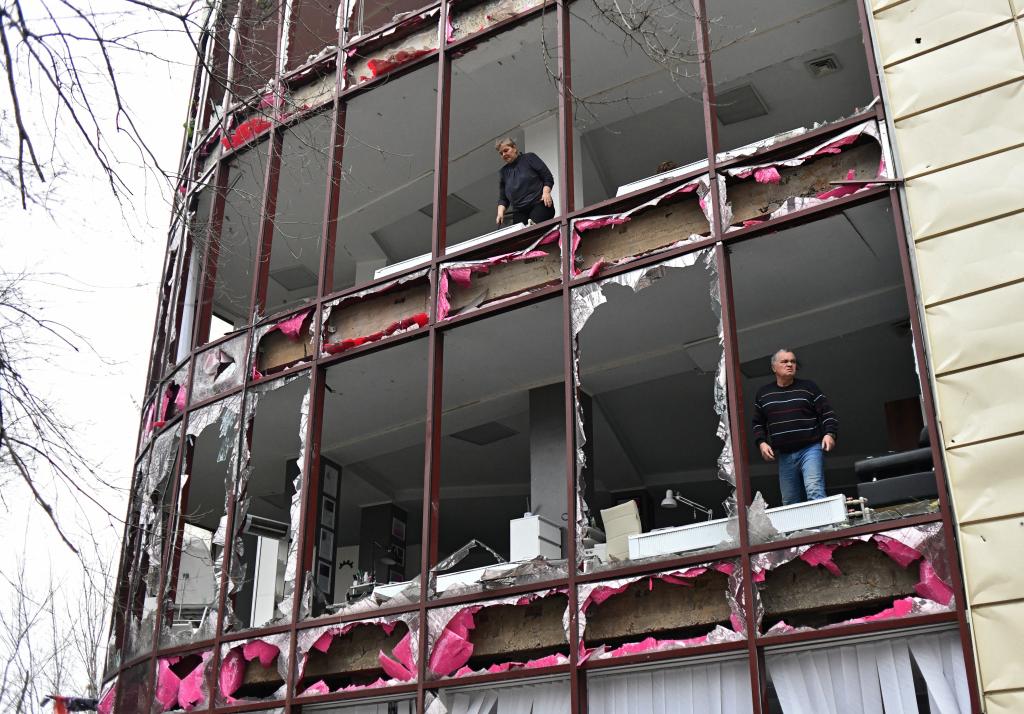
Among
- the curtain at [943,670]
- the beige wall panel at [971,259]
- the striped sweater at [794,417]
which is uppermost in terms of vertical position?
the beige wall panel at [971,259]

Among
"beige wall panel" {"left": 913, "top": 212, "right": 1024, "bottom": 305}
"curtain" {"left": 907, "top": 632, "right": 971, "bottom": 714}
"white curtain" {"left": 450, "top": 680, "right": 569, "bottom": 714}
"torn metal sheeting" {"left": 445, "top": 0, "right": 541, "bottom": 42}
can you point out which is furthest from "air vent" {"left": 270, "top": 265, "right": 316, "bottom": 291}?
"curtain" {"left": 907, "top": 632, "right": 971, "bottom": 714}

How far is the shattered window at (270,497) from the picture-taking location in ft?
44.1

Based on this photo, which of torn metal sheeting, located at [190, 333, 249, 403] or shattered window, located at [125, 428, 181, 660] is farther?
shattered window, located at [125, 428, 181, 660]

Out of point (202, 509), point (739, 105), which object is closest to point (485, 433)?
point (202, 509)

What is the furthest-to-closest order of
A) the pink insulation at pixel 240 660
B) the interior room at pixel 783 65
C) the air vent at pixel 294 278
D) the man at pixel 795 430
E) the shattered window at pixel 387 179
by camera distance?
the air vent at pixel 294 278, the shattered window at pixel 387 179, the interior room at pixel 783 65, the pink insulation at pixel 240 660, the man at pixel 795 430

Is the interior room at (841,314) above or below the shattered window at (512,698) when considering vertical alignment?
above

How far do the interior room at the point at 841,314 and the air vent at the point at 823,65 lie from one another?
356 centimetres

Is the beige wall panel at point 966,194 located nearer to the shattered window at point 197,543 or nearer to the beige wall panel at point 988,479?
the beige wall panel at point 988,479

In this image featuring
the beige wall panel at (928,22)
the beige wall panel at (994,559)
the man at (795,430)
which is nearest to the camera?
the beige wall panel at (994,559)

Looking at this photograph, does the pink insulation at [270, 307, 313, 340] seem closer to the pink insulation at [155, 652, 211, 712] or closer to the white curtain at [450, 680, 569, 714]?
the pink insulation at [155, 652, 211, 712]

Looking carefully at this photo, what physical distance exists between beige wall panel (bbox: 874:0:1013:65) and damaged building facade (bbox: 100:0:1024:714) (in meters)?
0.03

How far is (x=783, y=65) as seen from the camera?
1524cm

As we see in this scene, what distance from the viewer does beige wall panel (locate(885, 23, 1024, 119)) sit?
9.99 meters

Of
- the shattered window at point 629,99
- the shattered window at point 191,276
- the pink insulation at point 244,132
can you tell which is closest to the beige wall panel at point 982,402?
the shattered window at point 629,99
